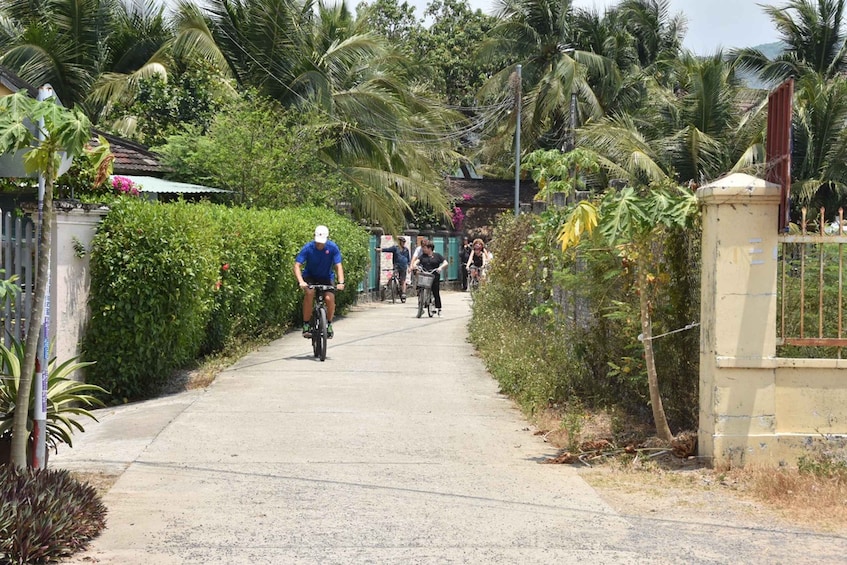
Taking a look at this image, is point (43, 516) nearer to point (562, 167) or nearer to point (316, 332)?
point (316, 332)

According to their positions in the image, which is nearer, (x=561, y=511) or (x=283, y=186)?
(x=561, y=511)

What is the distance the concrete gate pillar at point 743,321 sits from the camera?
25.6 ft

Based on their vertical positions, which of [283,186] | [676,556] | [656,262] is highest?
[283,186]

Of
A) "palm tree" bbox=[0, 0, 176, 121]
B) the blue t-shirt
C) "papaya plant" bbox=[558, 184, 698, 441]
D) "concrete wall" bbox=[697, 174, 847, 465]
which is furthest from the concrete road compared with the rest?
"palm tree" bbox=[0, 0, 176, 121]

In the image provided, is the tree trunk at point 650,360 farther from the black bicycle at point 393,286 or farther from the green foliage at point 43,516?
the black bicycle at point 393,286

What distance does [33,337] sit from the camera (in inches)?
242

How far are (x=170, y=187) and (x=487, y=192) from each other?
26847 mm

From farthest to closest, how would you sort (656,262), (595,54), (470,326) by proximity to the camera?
(595,54) → (470,326) → (656,262)

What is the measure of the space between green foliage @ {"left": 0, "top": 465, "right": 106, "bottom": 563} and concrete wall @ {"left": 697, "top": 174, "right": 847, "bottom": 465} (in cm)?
453

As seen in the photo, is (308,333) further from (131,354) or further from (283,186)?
(283,186)

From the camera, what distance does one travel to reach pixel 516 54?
41.8 meters

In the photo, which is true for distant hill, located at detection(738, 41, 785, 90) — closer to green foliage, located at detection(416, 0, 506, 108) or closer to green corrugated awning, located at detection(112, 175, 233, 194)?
green foliage, located at detection(416, 0, 506, 108)

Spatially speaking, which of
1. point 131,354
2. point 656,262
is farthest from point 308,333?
point 656,262

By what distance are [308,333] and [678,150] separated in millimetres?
17980
